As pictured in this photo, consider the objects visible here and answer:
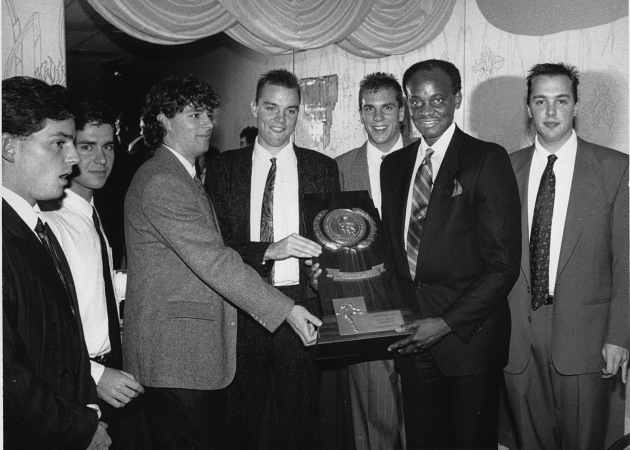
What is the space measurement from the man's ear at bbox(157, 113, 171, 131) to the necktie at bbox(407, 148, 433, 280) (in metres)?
1.03

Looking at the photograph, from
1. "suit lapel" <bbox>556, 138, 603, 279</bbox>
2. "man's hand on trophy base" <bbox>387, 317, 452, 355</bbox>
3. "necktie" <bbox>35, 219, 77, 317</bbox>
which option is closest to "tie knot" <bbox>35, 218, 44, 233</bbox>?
"necktie" <bbox>35, 219, 77, 317</bbox>

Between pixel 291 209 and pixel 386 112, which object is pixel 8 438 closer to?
pixel 291 209

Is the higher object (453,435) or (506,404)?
(453,435)

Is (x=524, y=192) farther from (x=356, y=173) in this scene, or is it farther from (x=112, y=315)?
(x=112, y=315)

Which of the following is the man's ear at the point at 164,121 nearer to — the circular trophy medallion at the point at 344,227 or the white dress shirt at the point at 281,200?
the white dress shirt at the point at 281,200

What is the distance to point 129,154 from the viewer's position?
4.42 metres

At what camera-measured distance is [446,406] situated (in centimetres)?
245

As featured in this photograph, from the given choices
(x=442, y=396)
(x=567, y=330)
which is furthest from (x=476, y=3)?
(x=442, y=396)

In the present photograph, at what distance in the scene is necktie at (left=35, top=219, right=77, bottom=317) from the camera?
1671 mm

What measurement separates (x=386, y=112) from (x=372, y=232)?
1.15 m

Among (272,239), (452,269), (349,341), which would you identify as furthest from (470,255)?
(272,239)

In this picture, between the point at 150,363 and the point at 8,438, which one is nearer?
the point at 8,438

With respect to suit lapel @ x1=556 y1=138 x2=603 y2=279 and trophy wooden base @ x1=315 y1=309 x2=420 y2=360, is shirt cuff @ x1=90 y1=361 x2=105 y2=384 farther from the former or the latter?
suit lapel @ x1=556 y1=138 x2=603 y2=279

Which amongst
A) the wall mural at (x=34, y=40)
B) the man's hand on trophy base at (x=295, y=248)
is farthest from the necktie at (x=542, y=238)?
the wall mural at (x=34, y=40)
